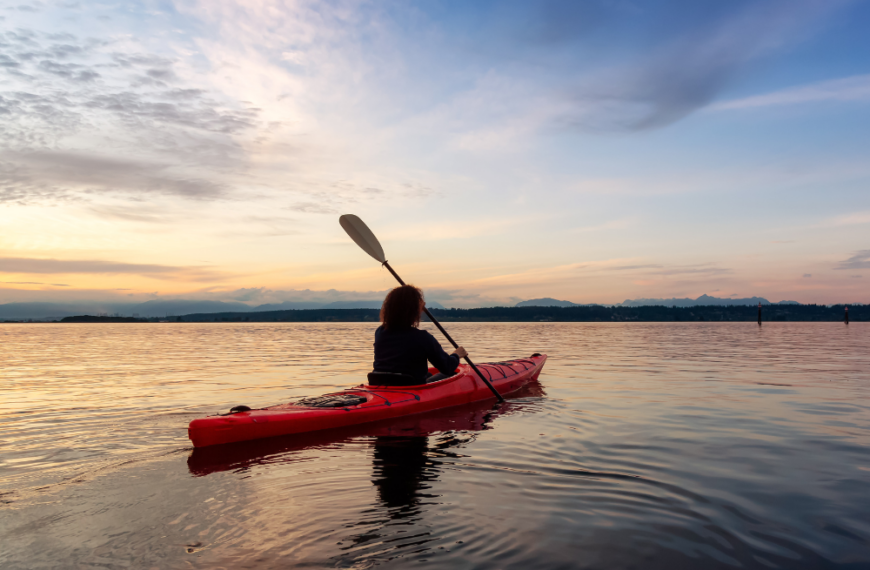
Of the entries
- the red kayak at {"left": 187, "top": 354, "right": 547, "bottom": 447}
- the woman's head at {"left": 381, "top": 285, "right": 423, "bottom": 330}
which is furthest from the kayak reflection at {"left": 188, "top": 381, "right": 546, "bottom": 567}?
the woman's head at {"left": 381, "top": 285, "right": 423, "bottom": 330}

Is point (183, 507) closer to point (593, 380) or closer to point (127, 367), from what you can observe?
point (593, 380)

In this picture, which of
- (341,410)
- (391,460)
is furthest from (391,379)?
(391,460)

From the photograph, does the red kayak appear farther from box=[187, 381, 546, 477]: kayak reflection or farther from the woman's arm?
the woman's arm

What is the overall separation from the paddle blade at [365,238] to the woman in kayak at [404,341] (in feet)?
11.0

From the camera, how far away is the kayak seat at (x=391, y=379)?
25.3ft

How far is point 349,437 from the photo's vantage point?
648cm

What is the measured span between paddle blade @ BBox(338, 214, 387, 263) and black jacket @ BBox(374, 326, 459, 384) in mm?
3359

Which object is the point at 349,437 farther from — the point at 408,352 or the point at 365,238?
the point at 365,238

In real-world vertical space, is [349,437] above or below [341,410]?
below

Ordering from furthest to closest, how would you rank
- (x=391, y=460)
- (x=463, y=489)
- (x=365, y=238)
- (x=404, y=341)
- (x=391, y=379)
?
(x=365, y=238) < (x=391, y=379) < (x=404, y=341) < (x=391, y=460) < (x=463, y=489)

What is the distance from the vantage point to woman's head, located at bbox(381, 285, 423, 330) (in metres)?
7.11

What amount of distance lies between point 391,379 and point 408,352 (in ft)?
2.05

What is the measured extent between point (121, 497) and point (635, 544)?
3.77 m

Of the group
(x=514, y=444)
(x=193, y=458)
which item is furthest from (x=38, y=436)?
(x=514, y=444)
